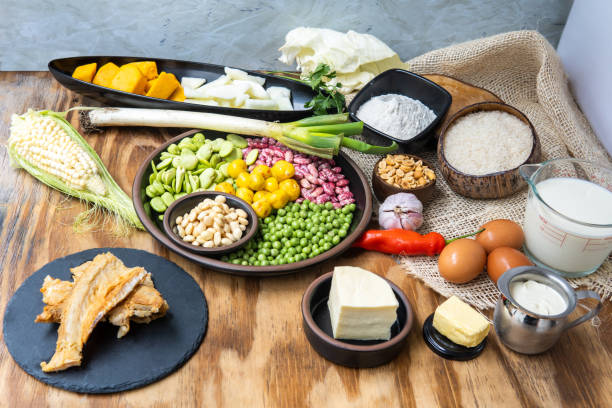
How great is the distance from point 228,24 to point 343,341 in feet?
5.27

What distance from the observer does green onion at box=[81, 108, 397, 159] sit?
1.86 meters

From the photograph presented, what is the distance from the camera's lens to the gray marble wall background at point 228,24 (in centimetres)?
235

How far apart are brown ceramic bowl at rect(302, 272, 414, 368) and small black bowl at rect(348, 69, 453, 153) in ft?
2.08

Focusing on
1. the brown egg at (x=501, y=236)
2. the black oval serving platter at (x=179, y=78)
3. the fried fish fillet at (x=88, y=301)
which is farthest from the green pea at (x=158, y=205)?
the brown egg at (x=501, y=236)

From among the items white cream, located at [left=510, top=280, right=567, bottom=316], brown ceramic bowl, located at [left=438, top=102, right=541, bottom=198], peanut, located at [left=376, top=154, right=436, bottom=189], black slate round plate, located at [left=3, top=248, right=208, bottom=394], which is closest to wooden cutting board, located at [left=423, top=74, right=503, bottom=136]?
brown ceramic bowl, located at [left=438, top=102, right=541, bottom=198]

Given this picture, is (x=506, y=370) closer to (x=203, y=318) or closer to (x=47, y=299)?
(x=203, y=318)

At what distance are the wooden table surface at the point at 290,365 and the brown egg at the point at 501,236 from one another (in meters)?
0.23

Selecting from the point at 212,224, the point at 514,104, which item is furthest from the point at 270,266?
the point at 514,104

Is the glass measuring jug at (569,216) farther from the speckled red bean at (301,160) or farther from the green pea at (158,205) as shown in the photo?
the green pea at (158,205)

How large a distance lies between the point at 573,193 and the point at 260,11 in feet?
4.92

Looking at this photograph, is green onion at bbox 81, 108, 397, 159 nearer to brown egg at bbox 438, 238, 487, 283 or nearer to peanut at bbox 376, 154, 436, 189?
peanut at bbox 376, 154, 436, 189

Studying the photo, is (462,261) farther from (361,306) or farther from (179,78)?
(179,78)

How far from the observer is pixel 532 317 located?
1300 millimetres

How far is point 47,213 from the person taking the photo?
5.79 ft
